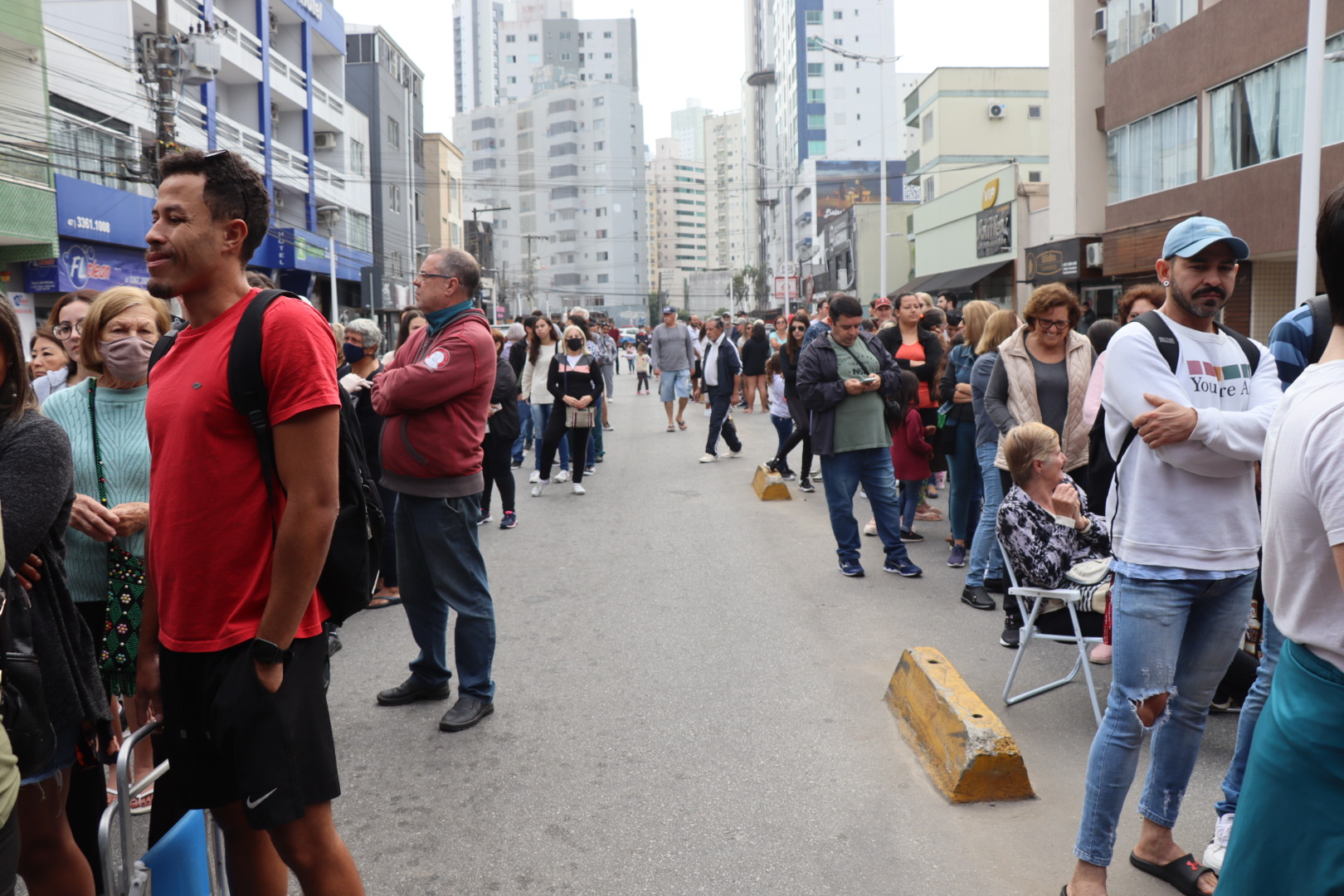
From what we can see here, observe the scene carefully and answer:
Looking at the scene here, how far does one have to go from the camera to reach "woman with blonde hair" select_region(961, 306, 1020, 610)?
7098mm

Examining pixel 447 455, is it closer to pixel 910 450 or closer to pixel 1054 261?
pixel 910 450

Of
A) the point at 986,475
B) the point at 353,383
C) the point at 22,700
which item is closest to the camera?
the point at 22,700

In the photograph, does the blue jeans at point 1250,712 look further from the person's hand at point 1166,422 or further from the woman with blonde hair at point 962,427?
the woman with blonde hair at point 962,427

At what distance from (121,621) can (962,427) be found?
5997 millimetres

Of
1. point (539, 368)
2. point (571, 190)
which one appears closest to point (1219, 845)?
point (539, 368)

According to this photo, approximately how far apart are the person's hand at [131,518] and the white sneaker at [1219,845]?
3653 mm

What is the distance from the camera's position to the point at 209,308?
2.53 metres

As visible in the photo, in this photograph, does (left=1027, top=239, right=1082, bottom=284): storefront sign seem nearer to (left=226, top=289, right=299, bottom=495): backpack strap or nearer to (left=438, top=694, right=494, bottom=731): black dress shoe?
(left=438, top=694, right=494, bottom=731): black dress shoe

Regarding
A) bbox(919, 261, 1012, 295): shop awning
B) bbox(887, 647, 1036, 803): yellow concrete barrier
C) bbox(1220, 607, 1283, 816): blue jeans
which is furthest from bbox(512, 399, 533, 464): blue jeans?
bbox(919, 261, 1012, 295): shop awning

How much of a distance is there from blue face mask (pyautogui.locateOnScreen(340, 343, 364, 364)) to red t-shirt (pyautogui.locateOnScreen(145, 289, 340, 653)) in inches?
195

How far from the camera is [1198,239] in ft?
10.7

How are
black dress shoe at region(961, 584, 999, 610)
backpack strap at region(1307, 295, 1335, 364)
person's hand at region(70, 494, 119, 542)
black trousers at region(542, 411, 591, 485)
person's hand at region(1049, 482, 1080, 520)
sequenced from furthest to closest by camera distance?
1. black trousers at region(542, 411, 591, 485)
2. black dress shoe at region(961, 584, 999, 610)
3. person's hand at region(1049, 482, 1080, 520)
4. backpack strap at region(1307, 295, 1335, 364)
5. person's hand at region(70, 494, 119, 542)

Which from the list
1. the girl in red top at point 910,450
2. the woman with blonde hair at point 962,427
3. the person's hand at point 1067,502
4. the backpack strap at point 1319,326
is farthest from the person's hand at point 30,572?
the girl in red top at point 910,450

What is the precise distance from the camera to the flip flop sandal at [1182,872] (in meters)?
3.33
